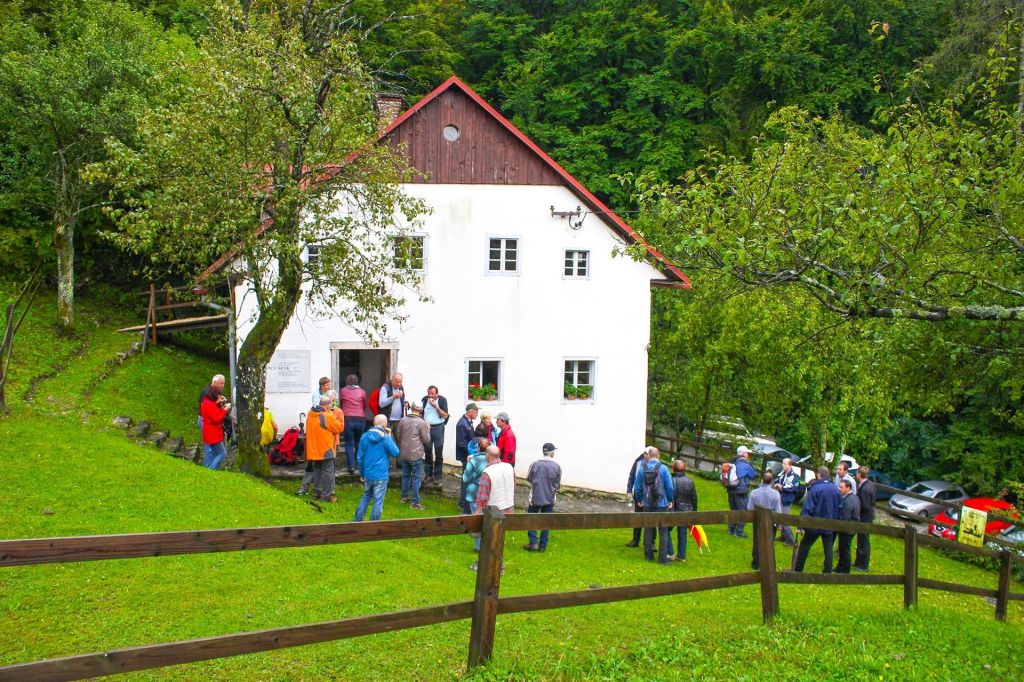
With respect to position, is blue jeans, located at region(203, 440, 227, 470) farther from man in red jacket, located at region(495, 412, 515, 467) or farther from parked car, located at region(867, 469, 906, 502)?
parked car, located at region(867, 469, 906, 502)

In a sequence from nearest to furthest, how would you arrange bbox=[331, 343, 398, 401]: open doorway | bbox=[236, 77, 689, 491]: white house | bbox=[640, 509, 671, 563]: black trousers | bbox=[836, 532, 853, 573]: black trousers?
bbox=[836, 532, 853, 573]: black trousers
bbox=[640, 509, 671, 563]: black trousers
bbox=[236, 77, 689, 491]: white house
bbox=[331, 343, 398, 401]: open doorway

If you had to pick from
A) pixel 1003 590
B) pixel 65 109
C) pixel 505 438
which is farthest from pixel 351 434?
pixel 65 109

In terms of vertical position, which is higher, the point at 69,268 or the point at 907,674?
the point at 69,268

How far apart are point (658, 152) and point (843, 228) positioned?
111 feet

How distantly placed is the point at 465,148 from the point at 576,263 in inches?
157

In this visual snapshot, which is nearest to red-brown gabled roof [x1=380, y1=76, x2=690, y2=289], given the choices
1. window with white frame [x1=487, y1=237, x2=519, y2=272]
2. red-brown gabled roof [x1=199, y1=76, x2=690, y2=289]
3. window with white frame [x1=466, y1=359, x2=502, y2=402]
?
red-brown gabled roof [x1=199, y1=76, x2=690, y2=289]

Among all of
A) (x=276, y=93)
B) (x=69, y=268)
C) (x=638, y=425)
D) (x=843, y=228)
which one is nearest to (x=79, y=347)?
(x=69, y=268)

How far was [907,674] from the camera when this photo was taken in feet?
21.3

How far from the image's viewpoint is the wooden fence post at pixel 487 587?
17.1 feet

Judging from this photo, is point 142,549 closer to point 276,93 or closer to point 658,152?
point 276,93

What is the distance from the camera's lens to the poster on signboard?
15.9m

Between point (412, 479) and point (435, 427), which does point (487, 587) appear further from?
point (435, 427)

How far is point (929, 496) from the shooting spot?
28.8 metres

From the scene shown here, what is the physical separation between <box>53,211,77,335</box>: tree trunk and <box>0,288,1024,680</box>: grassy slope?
31.3 ft
